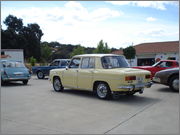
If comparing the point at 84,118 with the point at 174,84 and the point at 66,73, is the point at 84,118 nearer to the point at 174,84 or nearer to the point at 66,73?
the point at 66,73

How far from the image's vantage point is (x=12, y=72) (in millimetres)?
12992

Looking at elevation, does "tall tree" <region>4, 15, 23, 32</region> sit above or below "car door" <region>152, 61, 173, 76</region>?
above

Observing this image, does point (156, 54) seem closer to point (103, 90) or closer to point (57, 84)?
point (57, 84)

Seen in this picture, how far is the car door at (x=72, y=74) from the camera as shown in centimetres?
938

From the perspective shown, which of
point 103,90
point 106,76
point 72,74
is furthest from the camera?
point 72,74

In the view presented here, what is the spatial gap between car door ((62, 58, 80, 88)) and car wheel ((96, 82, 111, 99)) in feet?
4.28

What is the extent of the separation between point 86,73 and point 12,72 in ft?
19.9

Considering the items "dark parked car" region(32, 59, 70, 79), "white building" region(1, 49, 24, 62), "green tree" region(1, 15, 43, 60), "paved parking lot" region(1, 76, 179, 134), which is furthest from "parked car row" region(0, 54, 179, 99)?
"green tree" region(1, 15, 43, 60)

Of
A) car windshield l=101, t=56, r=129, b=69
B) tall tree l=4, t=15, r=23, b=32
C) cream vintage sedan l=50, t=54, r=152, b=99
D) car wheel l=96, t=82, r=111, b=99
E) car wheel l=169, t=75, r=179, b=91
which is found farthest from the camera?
tall tree l=4, t=15, r=23, b=32

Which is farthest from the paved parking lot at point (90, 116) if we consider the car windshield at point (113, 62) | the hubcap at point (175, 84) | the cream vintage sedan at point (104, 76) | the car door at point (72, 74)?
the hubcap at point (175, 84)

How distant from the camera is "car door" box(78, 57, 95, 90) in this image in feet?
28.6

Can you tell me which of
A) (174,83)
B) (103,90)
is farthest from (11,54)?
(174,83)

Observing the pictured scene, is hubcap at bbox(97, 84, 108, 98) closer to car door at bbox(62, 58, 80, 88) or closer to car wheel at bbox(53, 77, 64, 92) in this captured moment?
car door at bbox(62, 58, 80, 88)

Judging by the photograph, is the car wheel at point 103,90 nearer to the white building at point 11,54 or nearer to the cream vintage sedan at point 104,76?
the cream vintage sedan at point 104,76
